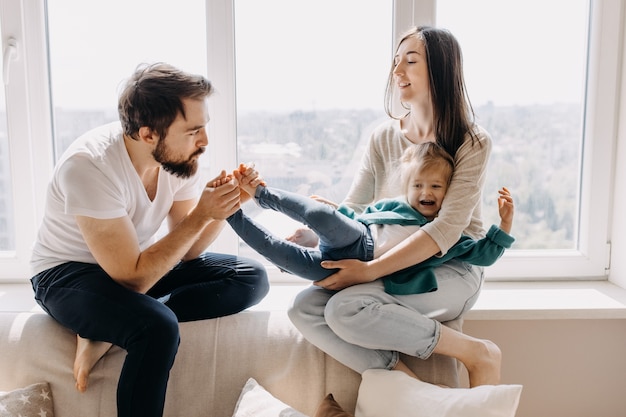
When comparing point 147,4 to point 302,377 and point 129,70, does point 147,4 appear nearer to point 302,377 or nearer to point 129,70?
point 129,70

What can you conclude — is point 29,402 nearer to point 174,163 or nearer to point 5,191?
point 174,163

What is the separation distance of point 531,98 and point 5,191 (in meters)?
1.82

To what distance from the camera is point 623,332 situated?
2139 millimetres

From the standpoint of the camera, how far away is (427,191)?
1811mm

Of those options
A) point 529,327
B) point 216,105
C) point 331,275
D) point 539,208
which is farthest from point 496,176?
point 216,105

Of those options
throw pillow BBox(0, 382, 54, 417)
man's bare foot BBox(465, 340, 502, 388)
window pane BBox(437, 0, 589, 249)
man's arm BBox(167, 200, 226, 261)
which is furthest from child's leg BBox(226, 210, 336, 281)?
window pane BBox(437, 0, 589, 249)

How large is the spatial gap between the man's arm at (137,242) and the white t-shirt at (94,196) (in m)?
0.03

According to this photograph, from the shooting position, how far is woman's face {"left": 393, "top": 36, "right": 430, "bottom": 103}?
1.86 m

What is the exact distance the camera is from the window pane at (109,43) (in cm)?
217

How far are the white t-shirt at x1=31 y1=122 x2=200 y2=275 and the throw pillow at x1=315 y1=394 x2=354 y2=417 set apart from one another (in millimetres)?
658

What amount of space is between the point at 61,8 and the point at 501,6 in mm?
1451

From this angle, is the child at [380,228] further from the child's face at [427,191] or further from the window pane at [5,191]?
the window pane at [5,191]

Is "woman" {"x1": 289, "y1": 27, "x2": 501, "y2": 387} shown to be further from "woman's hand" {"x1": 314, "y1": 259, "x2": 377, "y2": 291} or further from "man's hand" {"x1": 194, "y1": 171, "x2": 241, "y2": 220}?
"man's hand" {"x1": 194, "y1": 171, "x2": 241, "y2": 220}

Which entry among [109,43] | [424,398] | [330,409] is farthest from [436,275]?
[109,43]
